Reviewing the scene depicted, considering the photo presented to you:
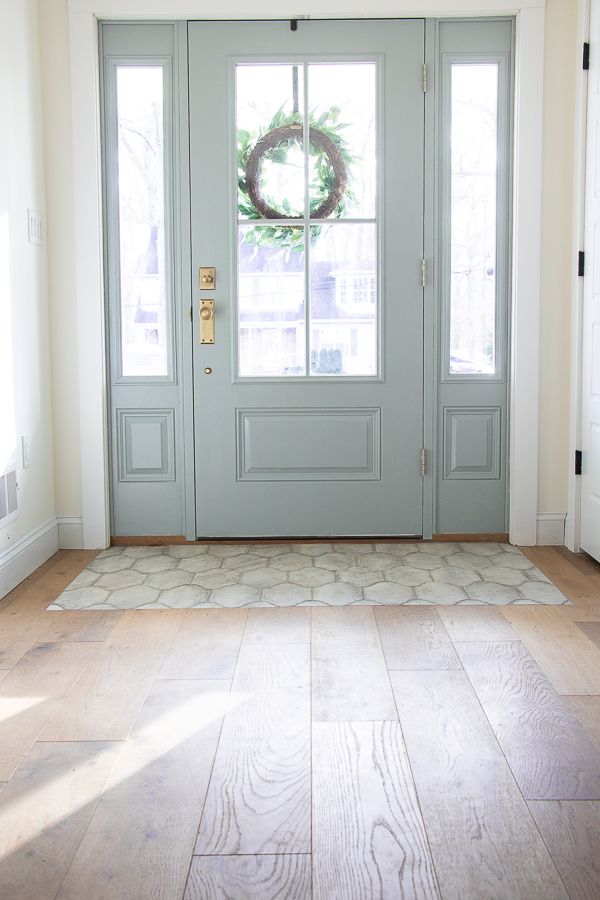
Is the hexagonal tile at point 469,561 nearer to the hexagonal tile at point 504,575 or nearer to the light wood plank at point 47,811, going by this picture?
the hexagonal tile at point 504,575

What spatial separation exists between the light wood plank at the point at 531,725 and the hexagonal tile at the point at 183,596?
3.26ft

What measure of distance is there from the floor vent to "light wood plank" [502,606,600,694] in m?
1.87

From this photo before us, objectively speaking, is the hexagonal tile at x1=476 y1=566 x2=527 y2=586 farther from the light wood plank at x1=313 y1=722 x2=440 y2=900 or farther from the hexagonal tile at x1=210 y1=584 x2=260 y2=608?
the light wood plank at x1=313 y1=722 x2=440 y2=900

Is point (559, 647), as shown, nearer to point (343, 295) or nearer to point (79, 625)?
point (79, 625)

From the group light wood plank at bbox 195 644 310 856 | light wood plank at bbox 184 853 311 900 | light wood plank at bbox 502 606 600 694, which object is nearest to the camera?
light wood plank at bbox 184 853 311 900

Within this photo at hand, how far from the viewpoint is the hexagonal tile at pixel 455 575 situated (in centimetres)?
338

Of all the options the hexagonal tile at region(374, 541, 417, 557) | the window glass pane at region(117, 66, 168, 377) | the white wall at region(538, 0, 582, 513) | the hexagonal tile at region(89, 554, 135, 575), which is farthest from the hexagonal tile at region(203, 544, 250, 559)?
the white wall at region(538, 0, 582, 513)

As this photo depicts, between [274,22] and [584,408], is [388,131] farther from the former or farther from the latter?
[584,408]

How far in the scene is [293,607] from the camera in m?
3.07

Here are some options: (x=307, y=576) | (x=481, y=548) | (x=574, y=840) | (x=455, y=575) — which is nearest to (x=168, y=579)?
(x=307, y=576)

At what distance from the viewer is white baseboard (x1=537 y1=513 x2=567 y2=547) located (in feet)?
12.9

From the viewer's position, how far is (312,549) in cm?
386

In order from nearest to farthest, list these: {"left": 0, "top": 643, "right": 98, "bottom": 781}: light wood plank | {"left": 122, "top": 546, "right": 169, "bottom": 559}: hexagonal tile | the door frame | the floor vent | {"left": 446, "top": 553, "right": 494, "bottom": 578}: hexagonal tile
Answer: {"left": 0, "top": 643, "right": 98, "bottom": 781}: light wood plank → the floor vent → {"left": 446, "top": 553, "right": 494, "bottom": 578}: hexagonal tile → the door frame → {"left": 122, "top": 546, "right": 169, "bottom": 559}: hexagonal tile

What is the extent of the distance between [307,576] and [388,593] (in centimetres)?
38
